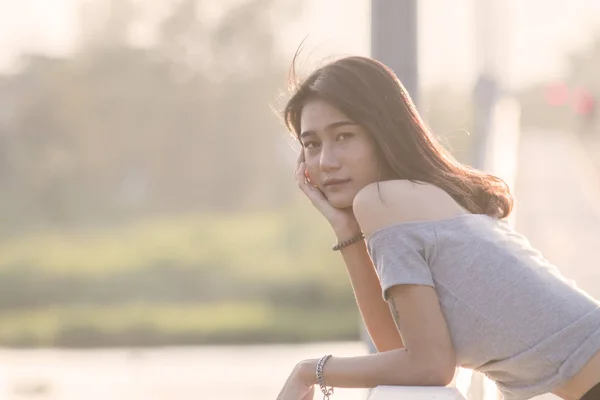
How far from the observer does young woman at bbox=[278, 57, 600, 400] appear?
1699 millimetres

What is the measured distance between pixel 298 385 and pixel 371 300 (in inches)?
8.7

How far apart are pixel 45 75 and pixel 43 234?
10.7 ft

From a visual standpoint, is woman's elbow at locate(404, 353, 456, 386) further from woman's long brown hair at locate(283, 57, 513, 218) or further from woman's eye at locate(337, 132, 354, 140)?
woman's eye at locate(337, 132, 354, 140)

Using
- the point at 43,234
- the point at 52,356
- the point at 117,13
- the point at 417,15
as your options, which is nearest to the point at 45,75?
the point at 117,13

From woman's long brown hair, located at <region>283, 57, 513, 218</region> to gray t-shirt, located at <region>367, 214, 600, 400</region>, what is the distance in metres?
0.12

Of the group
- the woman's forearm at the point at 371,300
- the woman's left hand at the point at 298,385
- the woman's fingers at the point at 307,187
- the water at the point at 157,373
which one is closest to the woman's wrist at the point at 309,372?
the woman's left hand at the point at 298,385

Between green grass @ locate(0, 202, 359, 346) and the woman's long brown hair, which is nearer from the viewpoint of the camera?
the woman's long brown hair

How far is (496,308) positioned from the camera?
1.73 meters

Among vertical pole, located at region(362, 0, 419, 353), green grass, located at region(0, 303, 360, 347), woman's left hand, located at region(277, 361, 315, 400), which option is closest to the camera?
woman's left hand, located at region(277, 361, 315, 400)

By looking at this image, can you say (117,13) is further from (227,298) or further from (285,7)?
(227,298)

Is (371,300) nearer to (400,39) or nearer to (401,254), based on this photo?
(401,254)

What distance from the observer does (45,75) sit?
1695 centimetres

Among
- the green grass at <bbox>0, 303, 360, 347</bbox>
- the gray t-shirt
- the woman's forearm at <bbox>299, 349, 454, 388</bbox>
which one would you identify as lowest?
the green grass at <bbox>0, 303, 360, 347</bbox>

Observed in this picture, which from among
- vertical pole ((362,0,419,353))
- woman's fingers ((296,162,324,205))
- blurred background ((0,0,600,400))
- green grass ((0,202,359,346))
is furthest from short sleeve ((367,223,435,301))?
green grass ((0,202,359,346))
